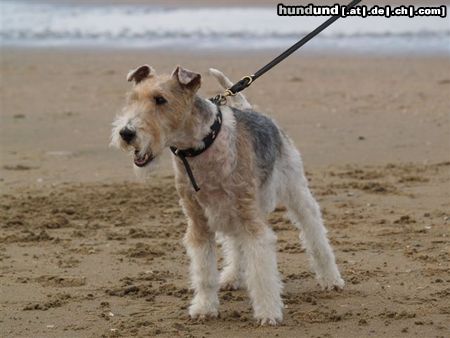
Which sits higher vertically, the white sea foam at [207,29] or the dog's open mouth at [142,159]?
the white sea foam at [207,29]

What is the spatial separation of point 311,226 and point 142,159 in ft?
6.25

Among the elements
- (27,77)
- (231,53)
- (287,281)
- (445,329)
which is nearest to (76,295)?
(287,281)

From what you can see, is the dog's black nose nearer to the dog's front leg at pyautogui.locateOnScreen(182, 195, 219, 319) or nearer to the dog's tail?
the dog's front leg at pyautogui.locateOnScreen(182, 195, 219, 319)

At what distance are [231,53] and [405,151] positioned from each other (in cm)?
996

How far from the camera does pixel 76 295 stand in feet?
22.4

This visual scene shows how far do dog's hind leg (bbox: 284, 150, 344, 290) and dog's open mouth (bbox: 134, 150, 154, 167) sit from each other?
1.59m

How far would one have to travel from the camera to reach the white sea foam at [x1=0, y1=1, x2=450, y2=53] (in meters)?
23.1

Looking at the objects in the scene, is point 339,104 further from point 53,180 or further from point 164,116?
point 164,116

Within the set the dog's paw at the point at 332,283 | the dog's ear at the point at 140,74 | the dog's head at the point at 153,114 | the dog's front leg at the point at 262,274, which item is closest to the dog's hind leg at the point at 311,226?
the dog's paw at the point at 332,283

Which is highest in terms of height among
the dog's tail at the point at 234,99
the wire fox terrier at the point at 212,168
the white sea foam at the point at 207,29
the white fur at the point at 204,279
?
the white sea foam at the point at 207,29

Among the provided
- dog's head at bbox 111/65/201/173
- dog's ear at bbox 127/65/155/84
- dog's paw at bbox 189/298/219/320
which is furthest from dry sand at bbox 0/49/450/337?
dog's ear at bbox 127/65/155/84

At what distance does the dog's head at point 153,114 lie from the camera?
5.45 metres

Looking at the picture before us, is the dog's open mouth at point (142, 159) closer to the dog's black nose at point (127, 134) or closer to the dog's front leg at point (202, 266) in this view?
the dog's black nose at point (127, 134)

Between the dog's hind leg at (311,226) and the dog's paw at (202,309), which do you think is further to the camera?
the dog's hind leg at (311,226)
